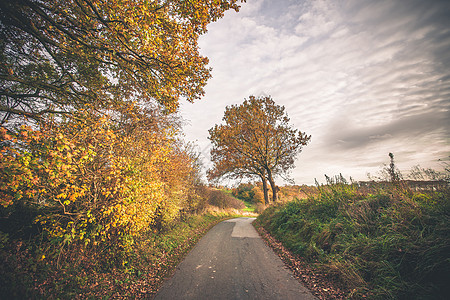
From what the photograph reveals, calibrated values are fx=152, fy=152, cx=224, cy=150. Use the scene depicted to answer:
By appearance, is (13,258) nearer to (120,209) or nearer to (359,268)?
(120,209)

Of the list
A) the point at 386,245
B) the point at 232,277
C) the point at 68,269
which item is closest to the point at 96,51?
the point at 68,269

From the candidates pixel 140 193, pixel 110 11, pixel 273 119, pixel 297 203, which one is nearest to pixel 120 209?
pixel 140 193

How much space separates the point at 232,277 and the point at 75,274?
4079mm

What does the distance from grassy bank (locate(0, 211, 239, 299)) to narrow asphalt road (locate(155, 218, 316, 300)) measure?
0.59 meters

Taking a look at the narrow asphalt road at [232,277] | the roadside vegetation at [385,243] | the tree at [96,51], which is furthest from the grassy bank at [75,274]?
the roadside vegetation at [385,243]

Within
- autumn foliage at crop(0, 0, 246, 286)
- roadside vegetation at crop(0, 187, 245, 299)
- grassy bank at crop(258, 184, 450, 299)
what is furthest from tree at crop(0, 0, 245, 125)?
grassy bank at crop(258, 184, 450, 299)

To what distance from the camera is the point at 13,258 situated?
3193mm

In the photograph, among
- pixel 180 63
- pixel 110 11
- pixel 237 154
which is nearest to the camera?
pixel 110 11

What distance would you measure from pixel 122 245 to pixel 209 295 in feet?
10.3

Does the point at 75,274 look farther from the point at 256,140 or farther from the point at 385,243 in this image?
the point at 256,140

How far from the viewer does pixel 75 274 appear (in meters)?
3.82

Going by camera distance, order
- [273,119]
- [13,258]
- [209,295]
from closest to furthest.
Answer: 1. [13,258]
2. [209,295]
3. [273,119]

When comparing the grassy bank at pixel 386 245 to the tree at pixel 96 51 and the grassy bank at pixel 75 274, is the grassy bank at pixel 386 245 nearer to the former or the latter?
the grassy bank at pixel 75 274

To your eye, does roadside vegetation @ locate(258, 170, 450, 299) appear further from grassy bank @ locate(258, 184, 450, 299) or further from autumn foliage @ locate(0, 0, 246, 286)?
autumn foliage @ locate(0, 0, 246, 286)
